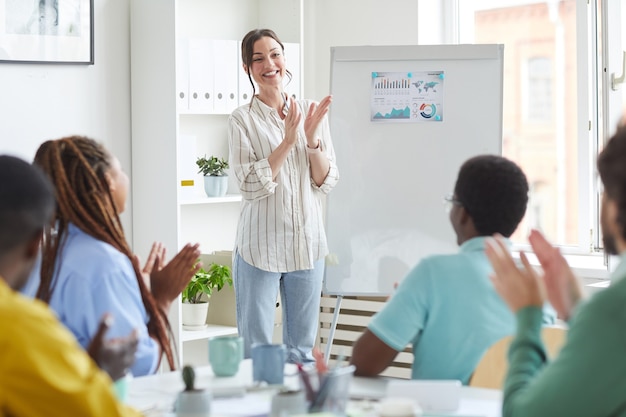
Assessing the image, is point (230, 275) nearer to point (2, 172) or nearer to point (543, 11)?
A: point (543, 11)

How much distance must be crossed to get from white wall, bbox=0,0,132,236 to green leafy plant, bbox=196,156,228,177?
34 cm

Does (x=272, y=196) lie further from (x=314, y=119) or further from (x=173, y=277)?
(x=173, y=277)

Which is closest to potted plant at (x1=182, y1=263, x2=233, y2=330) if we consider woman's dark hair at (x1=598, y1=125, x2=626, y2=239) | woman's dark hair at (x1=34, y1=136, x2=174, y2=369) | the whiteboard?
the whiteboard

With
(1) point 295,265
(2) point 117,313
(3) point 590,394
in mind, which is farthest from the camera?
(1) point 295,265

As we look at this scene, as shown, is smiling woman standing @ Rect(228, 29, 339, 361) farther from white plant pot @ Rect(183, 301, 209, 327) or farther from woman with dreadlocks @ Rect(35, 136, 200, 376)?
woman with dreadlocks @ Rect(35, 136, 200, 376)

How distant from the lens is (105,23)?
421 cm

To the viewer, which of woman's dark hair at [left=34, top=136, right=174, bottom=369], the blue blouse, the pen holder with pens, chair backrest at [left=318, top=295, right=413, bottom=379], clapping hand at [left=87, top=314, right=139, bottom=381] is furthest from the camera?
chair backrest at [left=318, top=295, right=413, bottom=379]

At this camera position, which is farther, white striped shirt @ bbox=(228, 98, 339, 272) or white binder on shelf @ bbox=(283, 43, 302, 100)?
white binder on shelf @ bbox=(283, 43, 302, 100)

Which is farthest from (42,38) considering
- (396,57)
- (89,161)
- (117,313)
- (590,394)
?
(590,394)

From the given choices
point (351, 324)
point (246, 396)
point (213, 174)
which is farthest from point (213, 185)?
point (246, 396)

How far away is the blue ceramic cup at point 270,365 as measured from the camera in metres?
2.09

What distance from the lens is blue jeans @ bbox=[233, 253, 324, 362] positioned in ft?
12.1

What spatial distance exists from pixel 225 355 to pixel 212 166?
7.59 feet

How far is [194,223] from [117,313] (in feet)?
8.10
